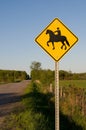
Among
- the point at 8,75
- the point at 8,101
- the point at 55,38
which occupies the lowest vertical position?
the point at 8,101

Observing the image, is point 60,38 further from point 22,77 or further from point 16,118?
point 22,77

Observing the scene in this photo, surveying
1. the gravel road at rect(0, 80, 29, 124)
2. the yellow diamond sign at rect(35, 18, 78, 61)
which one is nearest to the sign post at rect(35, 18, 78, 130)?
the yellow diamond sign at rect(35, 18, 78, 61)

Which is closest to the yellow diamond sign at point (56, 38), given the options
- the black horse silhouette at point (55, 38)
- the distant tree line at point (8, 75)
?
the black horse silhouette at point (55, 38)

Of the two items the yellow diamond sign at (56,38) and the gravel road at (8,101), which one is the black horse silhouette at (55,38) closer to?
the yellow diamond sign at (56,38)

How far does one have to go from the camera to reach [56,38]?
8758 mm

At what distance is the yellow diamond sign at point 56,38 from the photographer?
8.65 m

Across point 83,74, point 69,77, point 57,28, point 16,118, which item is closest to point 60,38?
point 57,28

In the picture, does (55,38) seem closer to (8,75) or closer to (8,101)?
(8,101)

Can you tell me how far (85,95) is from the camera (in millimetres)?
16578

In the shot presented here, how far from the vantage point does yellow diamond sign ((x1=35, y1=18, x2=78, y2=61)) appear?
865 cm

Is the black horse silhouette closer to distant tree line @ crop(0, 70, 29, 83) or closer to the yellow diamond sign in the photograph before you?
the yellow diamond sign

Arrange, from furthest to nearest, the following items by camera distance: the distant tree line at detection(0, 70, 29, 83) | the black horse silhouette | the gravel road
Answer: the distant tree line at detection(0, 70, 29, 83), the gravel road, the black horse silhouette

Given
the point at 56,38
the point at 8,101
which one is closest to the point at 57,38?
the point at 56,38

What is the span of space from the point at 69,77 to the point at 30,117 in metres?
83.3
